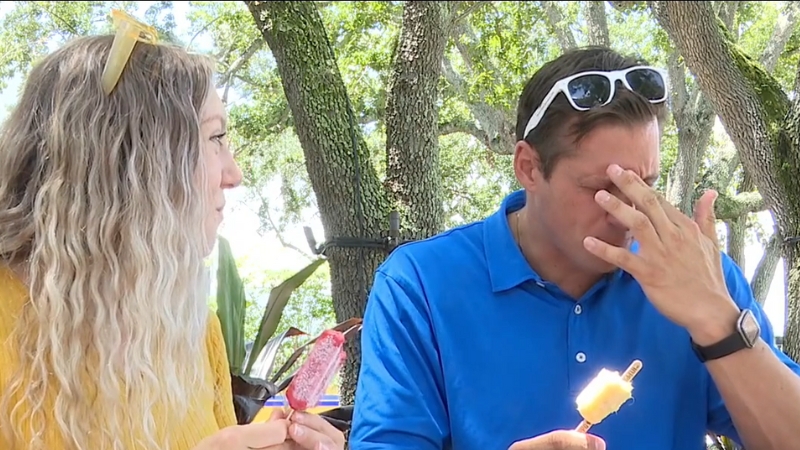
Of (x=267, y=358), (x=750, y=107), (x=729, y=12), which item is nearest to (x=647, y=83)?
(x=267, y=358)

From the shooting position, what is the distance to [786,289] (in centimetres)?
282

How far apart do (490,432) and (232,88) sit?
12.1ft

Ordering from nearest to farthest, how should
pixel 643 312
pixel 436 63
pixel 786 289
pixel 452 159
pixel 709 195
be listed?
pixel 709 195
pixel 643 312
pixel 786 289
pixel 436 63
pixel 452 159

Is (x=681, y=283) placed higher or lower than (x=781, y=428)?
higher

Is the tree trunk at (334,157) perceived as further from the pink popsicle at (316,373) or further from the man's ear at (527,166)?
the pink popsicle at (316,373)

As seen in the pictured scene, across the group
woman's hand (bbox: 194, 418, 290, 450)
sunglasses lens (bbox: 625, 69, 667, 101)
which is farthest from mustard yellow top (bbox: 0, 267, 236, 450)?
sunglasses lens (bbox: 625, 69, 667, 101)

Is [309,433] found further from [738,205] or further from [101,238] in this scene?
[738,205]

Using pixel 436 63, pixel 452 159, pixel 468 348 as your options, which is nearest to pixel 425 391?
pixel 468 348

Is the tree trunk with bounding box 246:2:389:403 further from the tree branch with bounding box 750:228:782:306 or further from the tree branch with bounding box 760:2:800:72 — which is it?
the tree branch with bounding box 760:2:800:72

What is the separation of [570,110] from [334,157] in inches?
70.2

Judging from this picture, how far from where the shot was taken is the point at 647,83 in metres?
1.16

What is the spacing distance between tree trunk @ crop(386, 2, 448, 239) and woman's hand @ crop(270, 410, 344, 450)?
2029mm

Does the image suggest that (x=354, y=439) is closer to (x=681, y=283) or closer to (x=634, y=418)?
(x=634, y=418)


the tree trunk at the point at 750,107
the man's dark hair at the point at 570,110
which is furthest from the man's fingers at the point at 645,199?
the tree trunk at the point at 750,107
